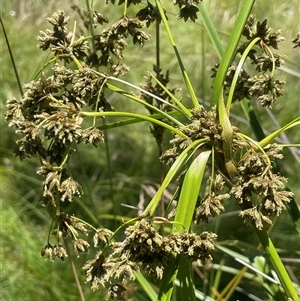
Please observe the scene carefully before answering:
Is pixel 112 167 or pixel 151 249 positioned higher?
pixel 112 167

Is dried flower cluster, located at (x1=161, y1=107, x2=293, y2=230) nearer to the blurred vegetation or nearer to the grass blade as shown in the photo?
the grass blade

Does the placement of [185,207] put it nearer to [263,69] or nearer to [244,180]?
[244,180]

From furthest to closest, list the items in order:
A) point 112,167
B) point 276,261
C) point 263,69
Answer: point 112,167
point 263,69
point 276,261

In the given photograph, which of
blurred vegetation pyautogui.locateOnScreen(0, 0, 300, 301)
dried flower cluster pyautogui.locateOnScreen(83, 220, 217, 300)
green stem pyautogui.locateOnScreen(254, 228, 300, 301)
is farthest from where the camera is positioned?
blurred vegetation pyautogui.locateOnScreen(0, 0, 300, 301)

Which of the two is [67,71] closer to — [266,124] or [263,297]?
[263,297]

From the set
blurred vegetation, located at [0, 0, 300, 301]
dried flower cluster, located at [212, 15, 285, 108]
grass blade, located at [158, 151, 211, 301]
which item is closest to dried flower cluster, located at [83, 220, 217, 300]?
grass blade, located at [158, 151, 211, 301]

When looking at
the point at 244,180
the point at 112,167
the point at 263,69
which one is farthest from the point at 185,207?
the point at 112,167

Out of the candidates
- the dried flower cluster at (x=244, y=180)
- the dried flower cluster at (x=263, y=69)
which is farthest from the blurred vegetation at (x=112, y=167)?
the dried flower cluster at (x=244, y=180)

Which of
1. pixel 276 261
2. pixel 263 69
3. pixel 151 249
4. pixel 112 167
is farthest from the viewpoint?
pixel 112 167

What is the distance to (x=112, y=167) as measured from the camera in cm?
171

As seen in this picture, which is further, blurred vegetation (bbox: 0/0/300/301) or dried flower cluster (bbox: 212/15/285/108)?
blurred vegetation (bbox: 0/0/300/301)

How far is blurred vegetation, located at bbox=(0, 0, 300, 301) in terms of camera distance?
1.40m

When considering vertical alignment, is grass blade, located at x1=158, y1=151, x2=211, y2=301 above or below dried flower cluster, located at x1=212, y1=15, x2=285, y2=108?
below

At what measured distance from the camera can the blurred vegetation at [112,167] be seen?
4.60 ft
